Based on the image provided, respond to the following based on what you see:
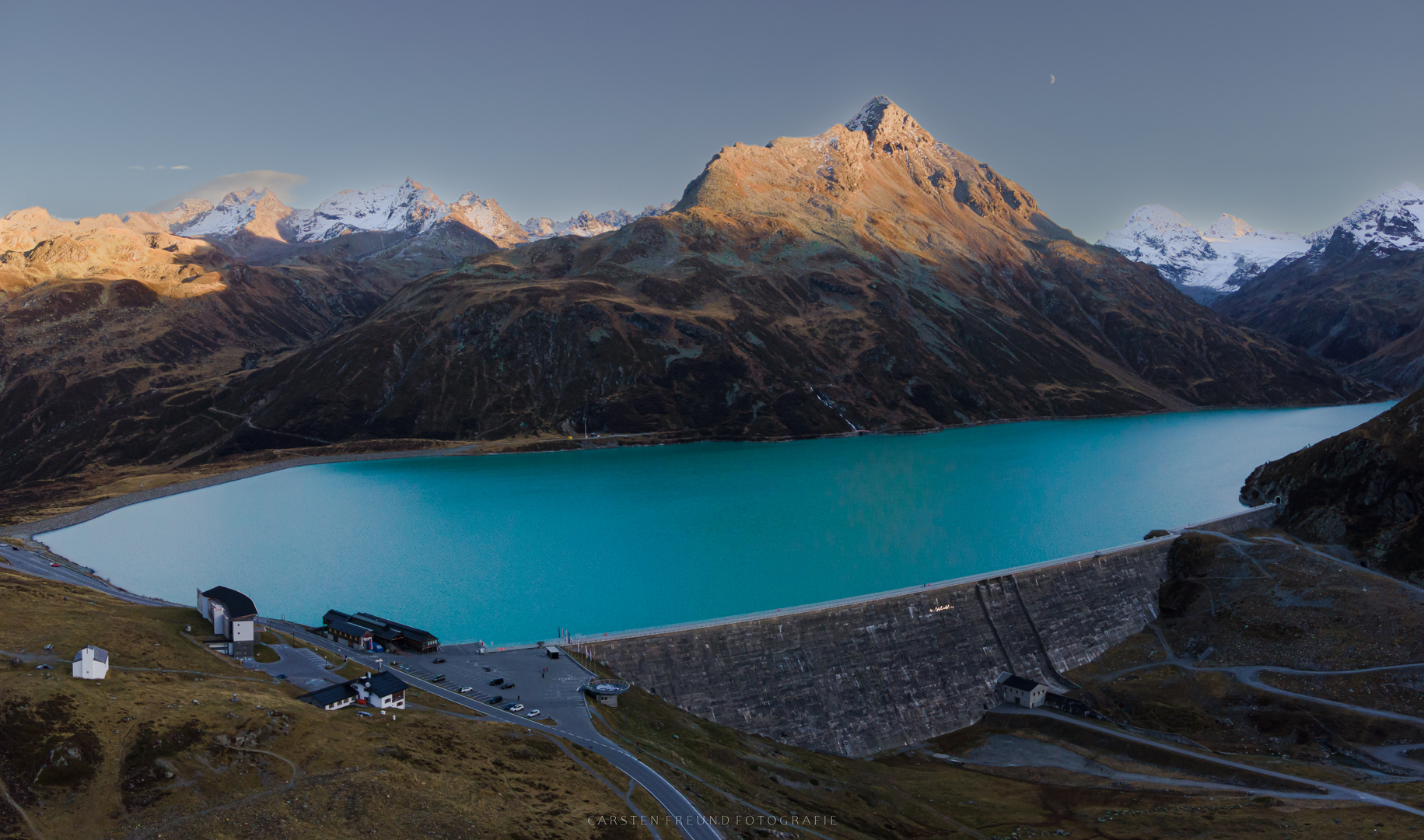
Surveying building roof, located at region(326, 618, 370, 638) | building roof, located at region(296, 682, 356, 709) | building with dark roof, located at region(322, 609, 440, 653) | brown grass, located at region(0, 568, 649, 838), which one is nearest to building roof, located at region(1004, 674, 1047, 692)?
brown grass, located at region(0, 568, 649, 838)

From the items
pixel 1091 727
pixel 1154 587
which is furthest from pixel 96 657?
pixel 1154 587

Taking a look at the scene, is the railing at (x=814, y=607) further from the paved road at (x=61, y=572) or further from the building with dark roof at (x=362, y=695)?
the paved road at (x=61, y=572)

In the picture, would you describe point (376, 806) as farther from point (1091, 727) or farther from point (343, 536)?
point (343, 536)

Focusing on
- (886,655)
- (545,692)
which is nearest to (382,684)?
(545,692)

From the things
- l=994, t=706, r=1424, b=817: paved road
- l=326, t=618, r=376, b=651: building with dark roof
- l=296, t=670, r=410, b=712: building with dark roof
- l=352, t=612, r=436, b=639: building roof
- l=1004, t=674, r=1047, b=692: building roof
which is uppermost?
l=296, t=670, r=410, b=712: building with dark roof

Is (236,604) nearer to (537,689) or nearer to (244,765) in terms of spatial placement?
(537,689)

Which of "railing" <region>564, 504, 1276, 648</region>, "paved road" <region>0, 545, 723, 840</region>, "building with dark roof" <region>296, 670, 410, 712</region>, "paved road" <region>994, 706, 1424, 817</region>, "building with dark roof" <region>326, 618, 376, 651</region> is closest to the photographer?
"paved road" <region>0, 545, 723, 840</region>

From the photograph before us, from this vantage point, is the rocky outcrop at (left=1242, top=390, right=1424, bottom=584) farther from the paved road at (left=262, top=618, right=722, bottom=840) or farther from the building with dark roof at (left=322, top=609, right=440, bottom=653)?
the building with dark roof at (left=322, top=609, right=440, bottom=653)

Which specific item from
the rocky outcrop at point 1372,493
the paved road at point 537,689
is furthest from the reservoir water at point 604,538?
the rocky outcrop at point 1372,493
